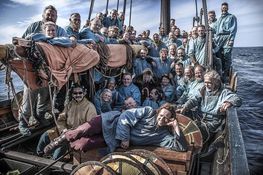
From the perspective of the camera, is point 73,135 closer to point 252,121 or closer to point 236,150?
point 236,150

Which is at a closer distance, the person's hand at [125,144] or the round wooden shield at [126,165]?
the round wooden shield at [126,165]

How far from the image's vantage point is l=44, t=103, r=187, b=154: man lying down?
380 cm

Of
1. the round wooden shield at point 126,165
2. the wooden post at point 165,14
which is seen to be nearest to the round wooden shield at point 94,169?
the round wooden shield at point 126,165

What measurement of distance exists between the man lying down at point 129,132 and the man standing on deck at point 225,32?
5.84 metres

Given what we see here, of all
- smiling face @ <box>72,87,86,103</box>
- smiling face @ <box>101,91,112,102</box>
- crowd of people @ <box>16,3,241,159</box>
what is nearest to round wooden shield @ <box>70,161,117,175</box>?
crowd of people @ <box>16,3,241,159</box>

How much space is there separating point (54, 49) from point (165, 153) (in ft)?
6.73

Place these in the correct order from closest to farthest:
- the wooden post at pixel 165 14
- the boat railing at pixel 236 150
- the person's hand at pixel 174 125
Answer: the boat railing at pixel 236 150 < the person's hand at pixel 174 125 < the wooden post at pixel 165 14

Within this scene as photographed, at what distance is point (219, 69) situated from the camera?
8.33 m

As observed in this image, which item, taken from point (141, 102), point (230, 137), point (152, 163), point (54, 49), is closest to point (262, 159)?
point (141, 102)

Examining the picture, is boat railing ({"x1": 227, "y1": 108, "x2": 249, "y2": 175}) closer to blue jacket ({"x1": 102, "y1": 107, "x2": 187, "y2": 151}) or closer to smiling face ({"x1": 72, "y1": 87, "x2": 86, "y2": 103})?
blue jacket ({"x1": 102, "y1": 107, "x2": 187, "y2": 151})

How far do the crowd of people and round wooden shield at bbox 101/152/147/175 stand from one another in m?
0.66

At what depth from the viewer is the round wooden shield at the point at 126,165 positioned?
3034 millimetres

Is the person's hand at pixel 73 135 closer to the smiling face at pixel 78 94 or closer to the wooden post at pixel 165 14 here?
the smiling face at pixel 78 94

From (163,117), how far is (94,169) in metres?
1.16
